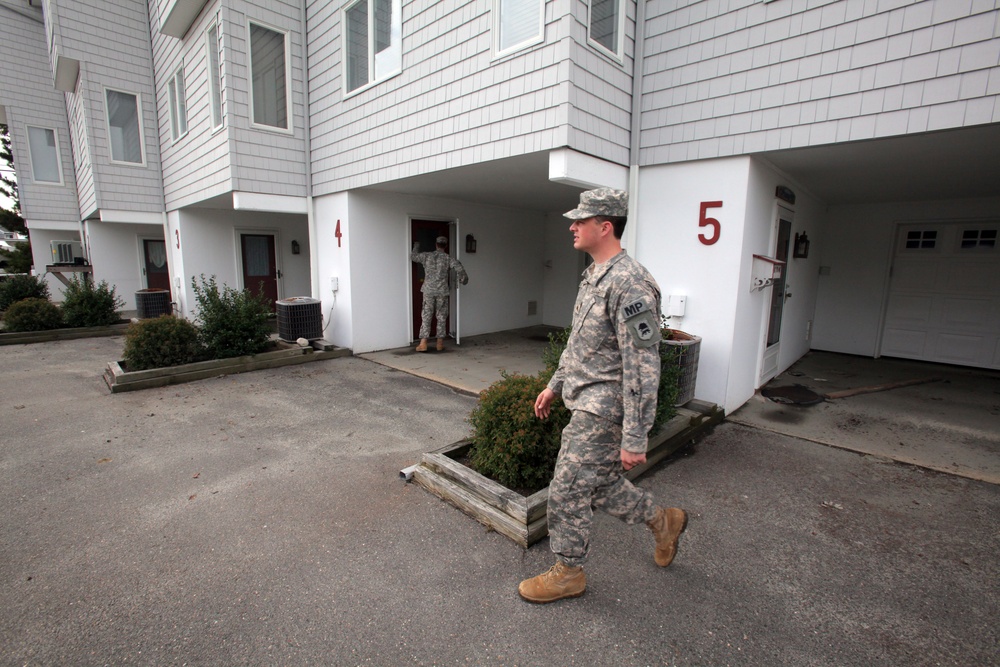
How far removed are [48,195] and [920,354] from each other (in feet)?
66.7

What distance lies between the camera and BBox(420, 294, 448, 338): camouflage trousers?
25.5 ft

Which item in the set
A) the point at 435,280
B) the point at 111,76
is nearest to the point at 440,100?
the point at 435,280

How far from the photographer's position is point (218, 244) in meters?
10.0

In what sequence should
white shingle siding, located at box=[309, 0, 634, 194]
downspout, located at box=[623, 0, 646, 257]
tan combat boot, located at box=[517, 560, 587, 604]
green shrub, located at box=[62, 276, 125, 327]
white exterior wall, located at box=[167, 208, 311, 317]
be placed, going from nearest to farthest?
tan combat boot, located at box=[517, 560, 587, 604] < white shingle siding, located at box=[309, 0, 634, 194] < downspout, located at box=[623, 0, 646, 257] < green shrub, located at box=[62, 276, 125, 327] < white exterior wall, located at box=[167, 208, 311, 317]

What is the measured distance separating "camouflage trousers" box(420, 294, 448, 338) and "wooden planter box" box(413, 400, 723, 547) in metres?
4.38

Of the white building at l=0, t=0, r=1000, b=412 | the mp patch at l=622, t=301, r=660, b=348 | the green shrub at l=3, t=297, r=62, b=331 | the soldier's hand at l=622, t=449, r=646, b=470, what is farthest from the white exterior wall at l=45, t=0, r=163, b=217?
the soldier's hand at l=622, t=449, r=646, b=470

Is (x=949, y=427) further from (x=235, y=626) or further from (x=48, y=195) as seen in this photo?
(x=48, y=195)

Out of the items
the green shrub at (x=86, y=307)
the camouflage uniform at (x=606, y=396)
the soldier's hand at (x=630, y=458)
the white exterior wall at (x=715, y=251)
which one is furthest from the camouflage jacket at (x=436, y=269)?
the green shrub at (x=86, y=307)

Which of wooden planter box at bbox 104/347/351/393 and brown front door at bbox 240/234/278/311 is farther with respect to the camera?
brown front door at bbox 240/234/278/311

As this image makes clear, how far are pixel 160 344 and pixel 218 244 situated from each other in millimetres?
4776

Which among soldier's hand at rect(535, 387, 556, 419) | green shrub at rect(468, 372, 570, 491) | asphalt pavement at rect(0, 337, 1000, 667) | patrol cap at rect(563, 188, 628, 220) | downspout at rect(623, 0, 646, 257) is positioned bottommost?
asphalt pavement at rect(0, 337, 1000, 667)

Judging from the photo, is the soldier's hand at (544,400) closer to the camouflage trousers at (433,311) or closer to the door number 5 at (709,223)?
the door number 5 at (709,223)

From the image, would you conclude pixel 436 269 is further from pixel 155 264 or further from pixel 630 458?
pixel 155 264

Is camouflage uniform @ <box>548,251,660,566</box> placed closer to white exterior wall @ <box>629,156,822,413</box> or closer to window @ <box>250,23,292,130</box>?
white exterior wall @ <box>629,156,822,413</box>
